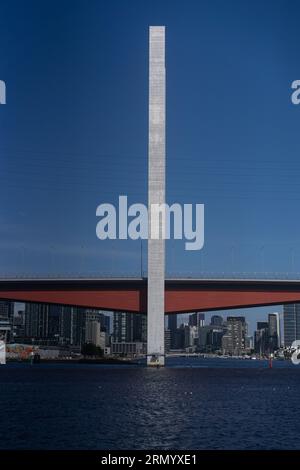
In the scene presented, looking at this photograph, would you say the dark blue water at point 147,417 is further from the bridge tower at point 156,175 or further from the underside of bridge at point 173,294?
the underside of bridge at point 173,294

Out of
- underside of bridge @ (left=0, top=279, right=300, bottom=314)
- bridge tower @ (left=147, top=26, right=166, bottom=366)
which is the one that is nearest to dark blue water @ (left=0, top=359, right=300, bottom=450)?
bridge tower @ (left=147, top=26, right=166, bottom=366)

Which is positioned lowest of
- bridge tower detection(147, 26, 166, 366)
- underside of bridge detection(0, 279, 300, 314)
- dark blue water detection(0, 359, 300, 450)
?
dark blue water detection(0, 359, 300, 450)

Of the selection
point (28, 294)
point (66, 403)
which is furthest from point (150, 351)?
point (66, 403)

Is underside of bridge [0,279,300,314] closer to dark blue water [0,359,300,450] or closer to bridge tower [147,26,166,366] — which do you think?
bridge tower [147,26,166,366]

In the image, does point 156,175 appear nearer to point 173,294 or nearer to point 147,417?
point 173,294
